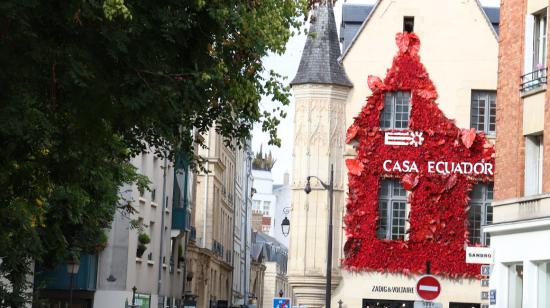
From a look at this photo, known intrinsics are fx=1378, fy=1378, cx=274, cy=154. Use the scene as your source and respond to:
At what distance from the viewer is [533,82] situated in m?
29.3

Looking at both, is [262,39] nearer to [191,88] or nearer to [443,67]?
[191,88]

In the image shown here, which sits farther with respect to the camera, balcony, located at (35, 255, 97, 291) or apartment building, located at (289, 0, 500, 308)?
balcony, located at (35, 255, 97, 291)

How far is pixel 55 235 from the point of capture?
34719mm

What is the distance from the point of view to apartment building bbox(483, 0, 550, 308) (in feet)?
93.0

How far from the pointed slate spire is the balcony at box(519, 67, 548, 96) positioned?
17643mm

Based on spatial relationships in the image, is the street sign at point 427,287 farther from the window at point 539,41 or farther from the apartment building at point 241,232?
the apartment building at point 241,232

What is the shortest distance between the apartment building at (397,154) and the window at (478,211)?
0.04 m

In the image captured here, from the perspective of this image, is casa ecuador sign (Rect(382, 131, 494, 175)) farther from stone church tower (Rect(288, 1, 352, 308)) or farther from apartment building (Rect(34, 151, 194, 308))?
apartment building (Rect(34, 151, 194, 308))

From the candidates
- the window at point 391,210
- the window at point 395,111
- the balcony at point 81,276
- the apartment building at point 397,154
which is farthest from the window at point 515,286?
the balcony at point 81,276

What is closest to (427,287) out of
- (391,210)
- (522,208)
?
(522,208)

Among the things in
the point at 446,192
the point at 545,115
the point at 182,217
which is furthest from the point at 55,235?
the point at 182,217

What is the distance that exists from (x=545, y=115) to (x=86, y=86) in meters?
13.1

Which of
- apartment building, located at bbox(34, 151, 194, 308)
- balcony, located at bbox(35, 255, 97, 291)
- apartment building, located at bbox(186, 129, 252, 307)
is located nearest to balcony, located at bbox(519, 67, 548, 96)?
apartment building, located at bbox(34, 151, 194, 308)

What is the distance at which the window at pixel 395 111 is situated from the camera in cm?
4678
